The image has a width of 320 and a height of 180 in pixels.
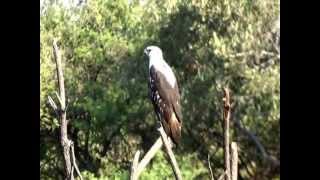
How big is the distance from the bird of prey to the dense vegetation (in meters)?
0.03

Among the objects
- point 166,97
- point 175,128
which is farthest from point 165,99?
point 175,128

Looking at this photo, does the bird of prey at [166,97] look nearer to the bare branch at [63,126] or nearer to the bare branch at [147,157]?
the bare branch at [147,157]

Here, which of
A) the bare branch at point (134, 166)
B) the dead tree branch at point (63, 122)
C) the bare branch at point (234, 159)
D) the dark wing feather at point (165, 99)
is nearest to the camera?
the bare branch at point (234, 159)

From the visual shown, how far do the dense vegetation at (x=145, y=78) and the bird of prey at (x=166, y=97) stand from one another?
0.10ft

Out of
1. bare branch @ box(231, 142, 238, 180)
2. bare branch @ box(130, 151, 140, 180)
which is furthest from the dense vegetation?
bare branch @ box(231, 142, 238, 180)

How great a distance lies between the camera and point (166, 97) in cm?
301

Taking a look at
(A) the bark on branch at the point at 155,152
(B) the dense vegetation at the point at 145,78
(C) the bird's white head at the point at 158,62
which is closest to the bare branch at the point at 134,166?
(A) the bark on branch at the point at 155,152

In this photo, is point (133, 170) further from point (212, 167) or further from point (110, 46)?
point (110, 46)

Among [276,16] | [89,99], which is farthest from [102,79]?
[276,16]

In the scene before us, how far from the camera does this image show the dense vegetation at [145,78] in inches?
119

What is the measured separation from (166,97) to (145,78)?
0.12m

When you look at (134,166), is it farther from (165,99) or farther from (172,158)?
(165,99)
